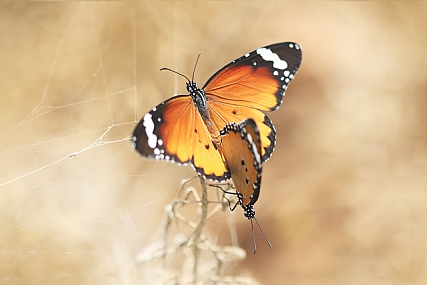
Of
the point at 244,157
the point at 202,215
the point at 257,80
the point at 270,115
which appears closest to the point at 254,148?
the point at 244,157

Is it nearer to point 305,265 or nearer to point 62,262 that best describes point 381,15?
point 305,265

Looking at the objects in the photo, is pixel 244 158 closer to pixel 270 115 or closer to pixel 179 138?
pixel 179 138

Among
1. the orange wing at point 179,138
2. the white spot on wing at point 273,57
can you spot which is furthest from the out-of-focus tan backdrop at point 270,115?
the white spot on wing at point 273,57

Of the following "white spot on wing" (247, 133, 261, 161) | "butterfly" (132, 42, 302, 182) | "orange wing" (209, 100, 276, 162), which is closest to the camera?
"white spot on wing" (247, 133, 261, 161)

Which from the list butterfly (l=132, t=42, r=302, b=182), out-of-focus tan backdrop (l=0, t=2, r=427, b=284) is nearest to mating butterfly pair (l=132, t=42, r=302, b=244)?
butterfly (l=132, t=42, r=302, b=182)

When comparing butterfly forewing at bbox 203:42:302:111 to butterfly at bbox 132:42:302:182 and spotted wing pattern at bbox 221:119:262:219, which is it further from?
spotted wing pattern at bbox 221:119:262:219
